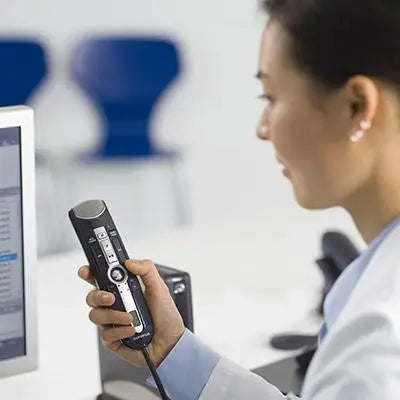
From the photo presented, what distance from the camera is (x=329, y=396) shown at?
3.03 ft

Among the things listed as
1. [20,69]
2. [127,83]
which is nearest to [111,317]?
[20,69]

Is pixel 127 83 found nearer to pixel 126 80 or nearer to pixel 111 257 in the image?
pixel 126 80

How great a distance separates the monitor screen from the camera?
4.00ft

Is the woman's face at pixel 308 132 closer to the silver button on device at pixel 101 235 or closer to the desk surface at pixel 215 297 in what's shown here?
the silver button on device at pixel 101 235

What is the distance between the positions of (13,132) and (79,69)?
2299 mm

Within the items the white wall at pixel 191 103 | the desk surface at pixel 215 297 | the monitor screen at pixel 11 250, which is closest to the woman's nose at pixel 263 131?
the monitor screen at pixel 11 250

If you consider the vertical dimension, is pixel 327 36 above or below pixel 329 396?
above

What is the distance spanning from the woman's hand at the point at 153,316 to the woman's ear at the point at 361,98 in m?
0.32

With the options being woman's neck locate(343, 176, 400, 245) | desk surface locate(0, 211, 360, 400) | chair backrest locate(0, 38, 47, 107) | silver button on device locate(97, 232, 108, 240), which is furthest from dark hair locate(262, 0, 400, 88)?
chair backrest locate(0, 38, 47, 107)

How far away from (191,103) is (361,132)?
2778 millimetres

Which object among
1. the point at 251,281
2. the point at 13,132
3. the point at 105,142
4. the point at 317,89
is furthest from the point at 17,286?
the point at 105,142

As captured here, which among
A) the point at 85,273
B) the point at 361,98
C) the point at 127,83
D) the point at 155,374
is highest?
the point at 361,98

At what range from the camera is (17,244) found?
1252 mm

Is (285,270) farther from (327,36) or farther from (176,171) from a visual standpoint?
(176,171)
